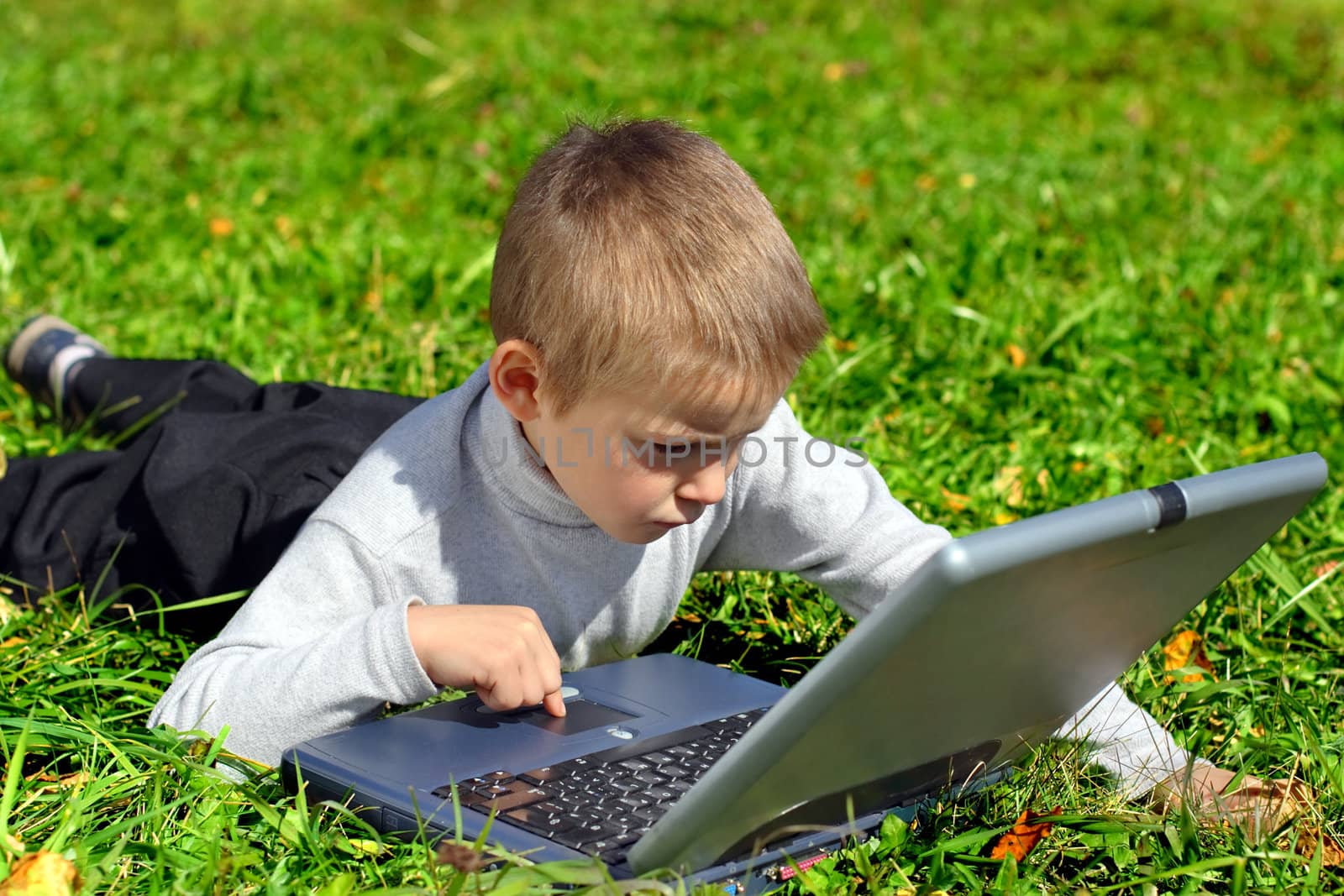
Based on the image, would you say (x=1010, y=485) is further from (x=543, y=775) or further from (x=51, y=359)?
(x=51, y=359)

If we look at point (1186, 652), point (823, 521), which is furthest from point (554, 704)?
point (1186, 652)

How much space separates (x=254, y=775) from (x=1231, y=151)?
16.8 ft

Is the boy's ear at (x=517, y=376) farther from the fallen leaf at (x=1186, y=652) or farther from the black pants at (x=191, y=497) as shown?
the fallen leaf at (x=1186, y=652)

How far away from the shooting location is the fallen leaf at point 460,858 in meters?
1.34

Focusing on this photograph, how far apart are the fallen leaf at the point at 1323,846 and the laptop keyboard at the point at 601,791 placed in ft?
2.41

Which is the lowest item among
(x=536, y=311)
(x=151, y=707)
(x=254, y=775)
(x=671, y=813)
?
(x=151, y=707)

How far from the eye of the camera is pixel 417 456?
2.01 m

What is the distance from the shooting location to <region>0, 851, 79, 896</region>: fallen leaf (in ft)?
4.52

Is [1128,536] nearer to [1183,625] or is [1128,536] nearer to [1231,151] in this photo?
[1183,625]

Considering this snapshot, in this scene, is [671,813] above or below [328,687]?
above

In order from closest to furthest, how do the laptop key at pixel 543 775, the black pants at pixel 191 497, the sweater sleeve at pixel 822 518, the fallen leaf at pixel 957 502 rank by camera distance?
1. the laptop key at pixel 543 775
2. the sweater sleeve at pixel 822 518
3. the black pants at pixel 191 497
4. the fallen leaf at pixel 957 502

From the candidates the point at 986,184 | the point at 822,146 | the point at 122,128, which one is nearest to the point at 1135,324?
the point at 986,184

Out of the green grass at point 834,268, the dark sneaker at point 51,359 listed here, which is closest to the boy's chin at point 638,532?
the green grass at point 834,268

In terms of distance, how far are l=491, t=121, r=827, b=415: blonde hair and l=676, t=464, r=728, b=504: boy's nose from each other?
129mm
